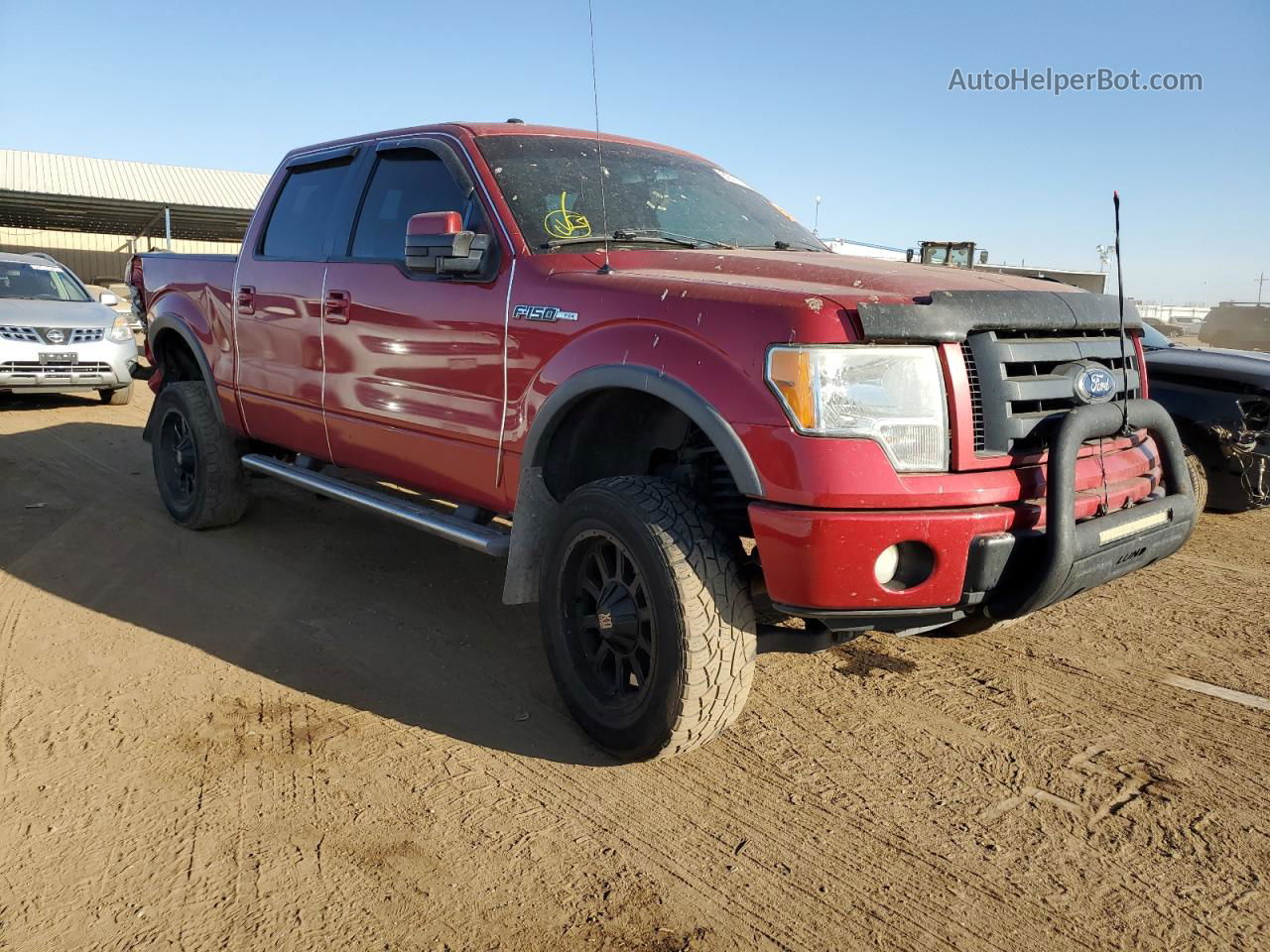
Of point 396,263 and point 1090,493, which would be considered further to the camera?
point 396,263

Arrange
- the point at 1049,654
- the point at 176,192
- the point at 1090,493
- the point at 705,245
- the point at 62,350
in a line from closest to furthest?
the point at 1090,493
the point at 705,245
the point at 1049,654
the point at 62,350
the point at 176,192

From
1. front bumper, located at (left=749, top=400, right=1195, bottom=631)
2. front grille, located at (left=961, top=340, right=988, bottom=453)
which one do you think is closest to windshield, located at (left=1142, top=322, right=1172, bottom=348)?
front bumper, located at (left=749, top=400, right=1195, bottom=631)

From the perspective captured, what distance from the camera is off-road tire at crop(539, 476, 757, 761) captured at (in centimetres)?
281

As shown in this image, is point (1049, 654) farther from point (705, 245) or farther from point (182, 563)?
point (182, 563)

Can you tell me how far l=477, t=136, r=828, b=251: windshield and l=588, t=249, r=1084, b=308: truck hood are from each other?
0.26 meters

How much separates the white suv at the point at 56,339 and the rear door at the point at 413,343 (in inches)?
274

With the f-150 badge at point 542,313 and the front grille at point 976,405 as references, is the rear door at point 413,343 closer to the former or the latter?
the f-150 badge at point 542,313

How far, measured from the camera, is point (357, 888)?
2477mm

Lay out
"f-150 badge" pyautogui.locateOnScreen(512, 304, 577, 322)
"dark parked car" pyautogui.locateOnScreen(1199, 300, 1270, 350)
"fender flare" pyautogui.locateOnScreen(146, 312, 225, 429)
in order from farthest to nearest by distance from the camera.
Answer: "dark parked car" pyautogui.locateOnScreen(1199, 300, 1270, 350)
"fender flare" pyautogui.locateOnScreen(146, 312, 225, 429)
"f-150 badge" pyautogui.locateOnScreen(512, 304, 577, 322)

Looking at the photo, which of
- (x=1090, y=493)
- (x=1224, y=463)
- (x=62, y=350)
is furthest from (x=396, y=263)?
(x=62, y=350)

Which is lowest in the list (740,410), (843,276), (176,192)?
(740,410)

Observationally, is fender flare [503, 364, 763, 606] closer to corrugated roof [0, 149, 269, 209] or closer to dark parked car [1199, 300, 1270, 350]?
dark parked car [1199, 300, 1270, 350]

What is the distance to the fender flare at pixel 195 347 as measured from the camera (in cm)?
547

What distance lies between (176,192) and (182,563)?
31.4 metres
